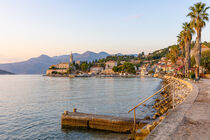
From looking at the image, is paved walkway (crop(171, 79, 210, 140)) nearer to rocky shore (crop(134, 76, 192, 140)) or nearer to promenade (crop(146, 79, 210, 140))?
promenade (crop(146, 79, 210, 140))

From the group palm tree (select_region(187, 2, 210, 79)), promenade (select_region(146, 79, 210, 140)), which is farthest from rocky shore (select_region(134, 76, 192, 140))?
palm tree (select_region(187, 2, 210, 79))

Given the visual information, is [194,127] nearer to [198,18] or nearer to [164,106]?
[164,106]

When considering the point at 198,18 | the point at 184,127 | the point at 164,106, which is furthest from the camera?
the point at 198,18

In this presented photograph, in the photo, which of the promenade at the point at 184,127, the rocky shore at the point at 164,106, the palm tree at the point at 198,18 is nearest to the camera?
the promenade at the point at 184,127

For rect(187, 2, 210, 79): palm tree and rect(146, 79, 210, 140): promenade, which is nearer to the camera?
rect(146, 79, 210, 140): promenade

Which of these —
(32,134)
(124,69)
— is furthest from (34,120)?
(124,69)

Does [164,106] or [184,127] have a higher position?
[184,127]

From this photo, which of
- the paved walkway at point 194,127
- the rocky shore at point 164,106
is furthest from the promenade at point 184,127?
the rocky shore at point 164,106

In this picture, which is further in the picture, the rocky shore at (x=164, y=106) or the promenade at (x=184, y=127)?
the rocky shore at (x=164, y=106)

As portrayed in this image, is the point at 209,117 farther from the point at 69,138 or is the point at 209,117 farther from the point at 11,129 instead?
the point at 11,129

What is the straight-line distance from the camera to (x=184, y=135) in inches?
205

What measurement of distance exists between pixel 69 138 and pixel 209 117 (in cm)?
843

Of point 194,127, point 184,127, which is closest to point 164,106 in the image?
point 194,127

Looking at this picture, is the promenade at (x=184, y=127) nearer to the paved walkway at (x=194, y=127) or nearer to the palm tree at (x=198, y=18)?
the paved walkway at (x=194, y=127)
